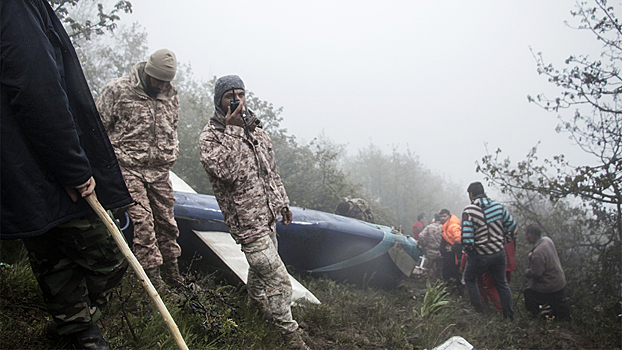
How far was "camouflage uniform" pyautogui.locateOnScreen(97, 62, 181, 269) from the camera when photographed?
9.35 ft

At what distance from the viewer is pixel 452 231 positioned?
7301 millimetres

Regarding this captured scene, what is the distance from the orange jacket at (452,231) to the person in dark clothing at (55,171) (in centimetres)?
681

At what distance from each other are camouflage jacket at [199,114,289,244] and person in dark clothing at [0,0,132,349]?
1.00 metres

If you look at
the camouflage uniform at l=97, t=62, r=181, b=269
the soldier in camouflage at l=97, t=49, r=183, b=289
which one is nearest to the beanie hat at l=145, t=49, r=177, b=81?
the soldier in camouflage at l=97, t=49, r=183, b=289

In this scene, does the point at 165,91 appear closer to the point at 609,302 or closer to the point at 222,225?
the point at 222,225

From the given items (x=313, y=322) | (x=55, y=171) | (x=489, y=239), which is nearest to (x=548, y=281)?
(x=489, y=239)

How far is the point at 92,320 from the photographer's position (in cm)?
170

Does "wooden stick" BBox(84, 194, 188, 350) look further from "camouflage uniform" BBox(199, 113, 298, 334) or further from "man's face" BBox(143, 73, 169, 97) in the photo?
"man's face" BBox(143, 73, 169, 97)

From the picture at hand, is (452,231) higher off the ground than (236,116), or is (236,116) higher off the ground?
(236,116)

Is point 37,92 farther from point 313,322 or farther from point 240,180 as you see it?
point 313,322

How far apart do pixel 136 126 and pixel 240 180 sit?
108cm

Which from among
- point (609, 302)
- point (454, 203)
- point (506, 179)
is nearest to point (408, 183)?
point (454, 203)

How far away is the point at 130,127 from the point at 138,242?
0.98m

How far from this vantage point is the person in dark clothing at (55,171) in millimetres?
1306
